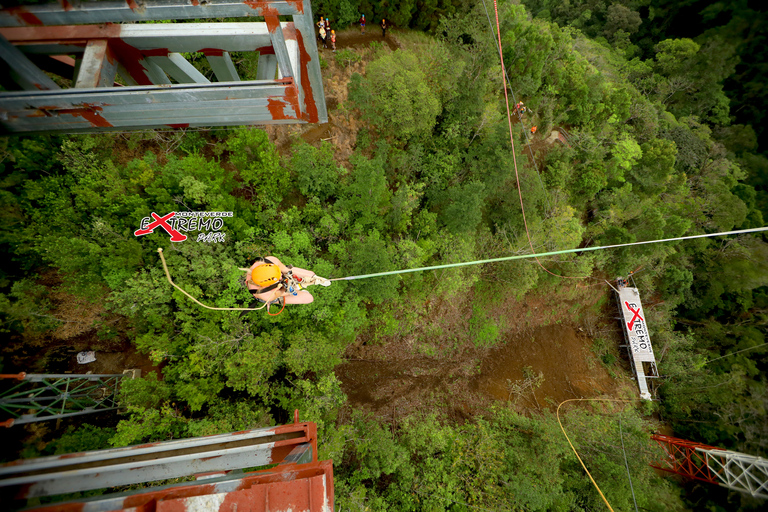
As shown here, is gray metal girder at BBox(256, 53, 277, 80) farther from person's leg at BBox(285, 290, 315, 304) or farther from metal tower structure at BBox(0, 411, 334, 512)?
metal tower structure at BBox(0, 411, 334, 512)

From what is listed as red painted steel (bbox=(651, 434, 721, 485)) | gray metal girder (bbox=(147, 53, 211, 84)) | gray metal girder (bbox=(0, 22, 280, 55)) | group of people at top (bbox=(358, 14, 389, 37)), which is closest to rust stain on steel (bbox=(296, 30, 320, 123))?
gray metal girder (bbox=(0, 22, 280, 55))

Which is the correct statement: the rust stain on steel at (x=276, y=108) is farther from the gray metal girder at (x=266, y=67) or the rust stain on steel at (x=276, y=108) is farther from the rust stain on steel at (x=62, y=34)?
the rust stain on steel at (x=62, y=34)

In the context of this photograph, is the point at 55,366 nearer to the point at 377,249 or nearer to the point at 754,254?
the point at 377,249

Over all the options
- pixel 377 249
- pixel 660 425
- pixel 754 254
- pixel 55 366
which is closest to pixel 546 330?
pixel 660 425

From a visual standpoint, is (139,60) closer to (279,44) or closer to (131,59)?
(131,59)

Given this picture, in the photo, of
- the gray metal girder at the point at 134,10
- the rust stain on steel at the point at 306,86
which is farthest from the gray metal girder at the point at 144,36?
the rust stain on steel at the point at 306,86

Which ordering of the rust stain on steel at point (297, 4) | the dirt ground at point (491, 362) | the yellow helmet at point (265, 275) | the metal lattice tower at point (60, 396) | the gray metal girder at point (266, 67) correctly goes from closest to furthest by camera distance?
the rust stain on steel at point (297, 4) → the gray metal girder at point (266, 67) → the yellow helmet at point (265, 275) → the metal lattice tower at point (60, 396) → the dirt ground at point (491, 362)
